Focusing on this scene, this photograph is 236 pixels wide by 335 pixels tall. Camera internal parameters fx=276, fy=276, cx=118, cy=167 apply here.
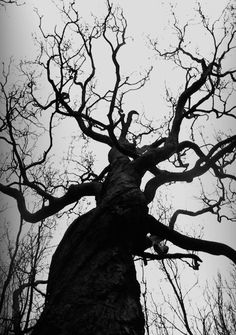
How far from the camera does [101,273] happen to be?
84.2 inches

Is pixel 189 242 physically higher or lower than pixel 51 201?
lower

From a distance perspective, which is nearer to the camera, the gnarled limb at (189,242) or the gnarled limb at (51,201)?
the gnarled limb at (189,242)

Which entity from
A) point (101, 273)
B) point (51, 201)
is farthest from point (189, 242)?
point (51, 201)

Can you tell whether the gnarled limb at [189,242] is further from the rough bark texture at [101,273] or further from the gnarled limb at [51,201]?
the gnarled limb at [51,201]

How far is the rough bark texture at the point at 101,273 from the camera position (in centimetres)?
171

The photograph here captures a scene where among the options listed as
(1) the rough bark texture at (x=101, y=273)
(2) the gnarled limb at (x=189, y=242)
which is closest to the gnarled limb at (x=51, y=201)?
(1) the rough bark texture at (x=101, y=273)

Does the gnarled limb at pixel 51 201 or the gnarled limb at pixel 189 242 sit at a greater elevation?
the gnarled limb at pixel 51 201

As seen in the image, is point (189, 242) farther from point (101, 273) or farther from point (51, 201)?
point (51, 201)

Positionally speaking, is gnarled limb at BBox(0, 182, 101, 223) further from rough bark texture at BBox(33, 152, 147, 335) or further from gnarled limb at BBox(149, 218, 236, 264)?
gnarled limb at BBox(149, 218, 236, 264)

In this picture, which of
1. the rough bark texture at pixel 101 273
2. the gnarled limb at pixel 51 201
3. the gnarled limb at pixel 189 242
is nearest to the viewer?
the rough bark texture at pixel 101 273

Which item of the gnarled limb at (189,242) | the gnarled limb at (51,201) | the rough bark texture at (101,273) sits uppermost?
the gnarled limb at (51,201)

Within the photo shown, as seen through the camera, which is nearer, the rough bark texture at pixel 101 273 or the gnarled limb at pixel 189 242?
the rough bark texture at pixel 101 273

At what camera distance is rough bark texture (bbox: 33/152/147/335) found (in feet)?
5.62

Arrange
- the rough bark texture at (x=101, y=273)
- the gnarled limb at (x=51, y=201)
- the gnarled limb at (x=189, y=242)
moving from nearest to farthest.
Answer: the rough bark texture at (x=101, y=273) → the gnarled limb at (x=189, y=242) → the gnarled limb at (x=51, y=201)
